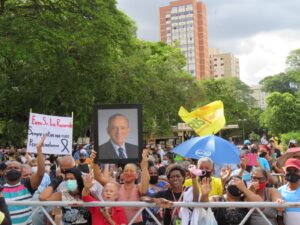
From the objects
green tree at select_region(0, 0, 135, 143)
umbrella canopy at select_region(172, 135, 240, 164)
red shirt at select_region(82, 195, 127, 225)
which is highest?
green tree at select_region(0, 0, 135, 143)

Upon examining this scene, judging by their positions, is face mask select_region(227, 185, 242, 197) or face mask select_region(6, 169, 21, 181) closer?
face mask select_region(227, 185, 242, 197)

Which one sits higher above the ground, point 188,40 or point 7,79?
point 188,40

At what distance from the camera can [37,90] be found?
21.0 m

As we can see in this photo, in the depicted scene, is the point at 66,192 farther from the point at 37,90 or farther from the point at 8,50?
the point at 37,90

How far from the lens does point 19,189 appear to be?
582 centimetres

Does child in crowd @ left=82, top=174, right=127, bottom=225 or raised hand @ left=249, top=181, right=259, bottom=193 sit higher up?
raised hand @ left=249, top=181, right=259, bottom=193

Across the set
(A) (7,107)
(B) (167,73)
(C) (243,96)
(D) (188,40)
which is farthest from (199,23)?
(A) (7,107)

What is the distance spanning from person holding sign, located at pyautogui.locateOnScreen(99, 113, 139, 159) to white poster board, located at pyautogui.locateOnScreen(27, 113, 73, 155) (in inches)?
81.2

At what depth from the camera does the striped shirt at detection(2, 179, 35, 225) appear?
5539 mm

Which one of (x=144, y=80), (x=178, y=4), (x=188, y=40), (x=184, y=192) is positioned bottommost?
(x=184, y=192)

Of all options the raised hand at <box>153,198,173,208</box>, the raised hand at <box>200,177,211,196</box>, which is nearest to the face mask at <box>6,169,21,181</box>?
the raised hand at <box>153,198,173,208</box>

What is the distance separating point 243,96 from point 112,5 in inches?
2833

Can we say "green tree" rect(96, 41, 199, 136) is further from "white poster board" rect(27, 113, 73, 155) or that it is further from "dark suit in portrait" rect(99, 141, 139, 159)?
"dark suit in portrait" rect(99, 141, 139, 159)

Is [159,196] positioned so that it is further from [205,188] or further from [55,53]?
[55,53]
